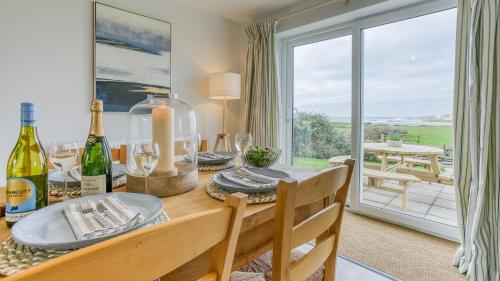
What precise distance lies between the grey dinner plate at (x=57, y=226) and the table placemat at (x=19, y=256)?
2 centimetres

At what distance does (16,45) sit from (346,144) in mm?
3113

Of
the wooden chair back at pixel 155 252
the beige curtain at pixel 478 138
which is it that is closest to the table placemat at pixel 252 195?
the wooden chair back at pixel 155 252

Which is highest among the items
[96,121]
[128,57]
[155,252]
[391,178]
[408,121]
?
[128,57]

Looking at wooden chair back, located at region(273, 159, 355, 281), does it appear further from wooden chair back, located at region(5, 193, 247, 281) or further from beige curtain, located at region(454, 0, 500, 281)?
beige curtain, located at region(454, 0, 500, 281)

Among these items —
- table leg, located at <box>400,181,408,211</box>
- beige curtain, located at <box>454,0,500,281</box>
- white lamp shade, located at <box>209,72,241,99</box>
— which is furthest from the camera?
A: white lamp shade, located at <box>209,72,241,99</box>

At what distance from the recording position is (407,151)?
2537mm

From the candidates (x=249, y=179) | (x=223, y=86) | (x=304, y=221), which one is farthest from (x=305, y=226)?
(x=223, y=86)

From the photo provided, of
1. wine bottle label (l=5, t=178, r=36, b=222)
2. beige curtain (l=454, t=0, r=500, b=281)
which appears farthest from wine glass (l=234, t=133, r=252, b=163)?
beige curtain (l=454, t=0, r=500, b=281)

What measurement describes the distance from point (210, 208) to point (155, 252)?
1.41ft

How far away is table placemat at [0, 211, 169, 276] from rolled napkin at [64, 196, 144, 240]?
0.06m

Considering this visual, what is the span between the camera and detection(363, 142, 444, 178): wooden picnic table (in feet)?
7.77

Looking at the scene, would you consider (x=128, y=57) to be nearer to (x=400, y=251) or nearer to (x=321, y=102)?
(x=321, y=102)

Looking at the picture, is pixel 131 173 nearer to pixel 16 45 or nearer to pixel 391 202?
pixel 16 45

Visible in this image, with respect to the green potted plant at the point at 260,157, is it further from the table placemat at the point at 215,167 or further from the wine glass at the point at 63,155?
the wine glass at the point at 63,155
